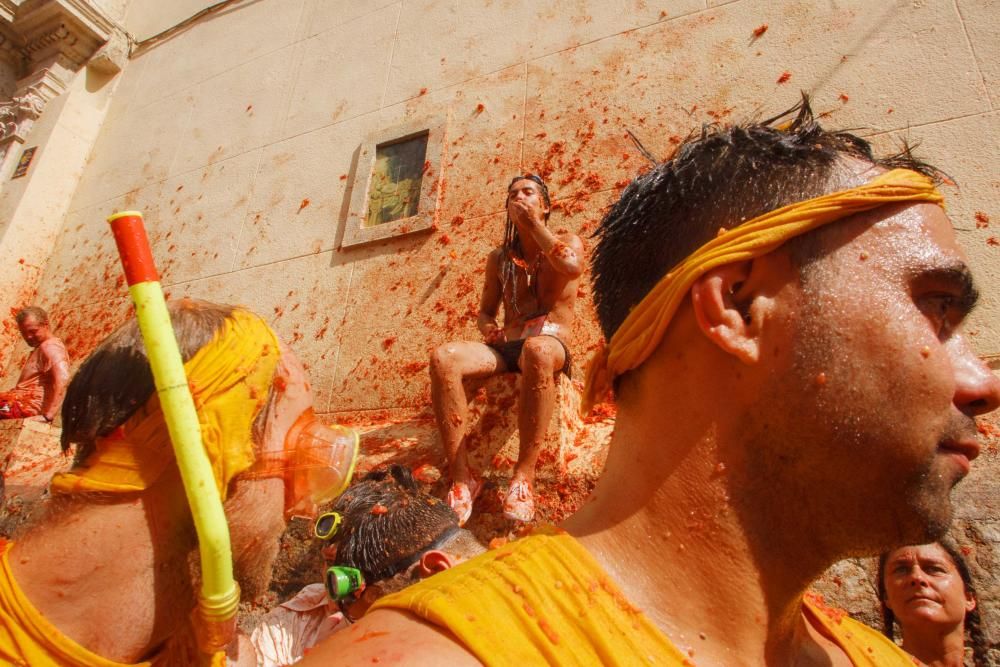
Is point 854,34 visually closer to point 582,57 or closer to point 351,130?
point 582,57

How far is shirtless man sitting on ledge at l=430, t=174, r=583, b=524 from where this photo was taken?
127 inches

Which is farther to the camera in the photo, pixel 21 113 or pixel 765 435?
pixel 21 113

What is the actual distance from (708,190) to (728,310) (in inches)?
14.0

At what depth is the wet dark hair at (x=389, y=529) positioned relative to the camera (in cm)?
287

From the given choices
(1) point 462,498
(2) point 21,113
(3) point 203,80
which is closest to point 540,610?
(1) point 462,498

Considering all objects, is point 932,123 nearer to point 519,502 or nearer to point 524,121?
point 524,121

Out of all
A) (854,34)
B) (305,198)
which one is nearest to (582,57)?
(854,34)

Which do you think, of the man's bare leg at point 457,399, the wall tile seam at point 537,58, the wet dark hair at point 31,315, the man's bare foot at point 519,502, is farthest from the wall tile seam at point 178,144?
the man's bare foot at point 519,502

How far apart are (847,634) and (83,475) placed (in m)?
2.07

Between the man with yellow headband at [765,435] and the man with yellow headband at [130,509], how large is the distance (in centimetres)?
84

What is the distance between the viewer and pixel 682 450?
1135 mm

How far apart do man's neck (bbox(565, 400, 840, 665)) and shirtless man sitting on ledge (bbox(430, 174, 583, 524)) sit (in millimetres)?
1919

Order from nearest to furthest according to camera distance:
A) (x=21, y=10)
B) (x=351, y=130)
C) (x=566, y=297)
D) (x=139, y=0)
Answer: (x=566, y=297) < (x=351, y=130) < (x=21, y=10) < (x=139, y=0)

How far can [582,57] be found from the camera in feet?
19.2
